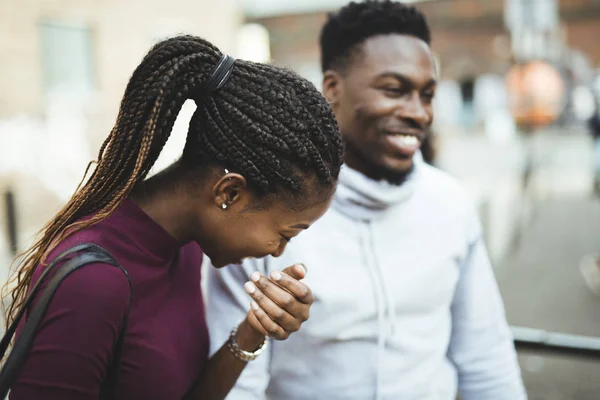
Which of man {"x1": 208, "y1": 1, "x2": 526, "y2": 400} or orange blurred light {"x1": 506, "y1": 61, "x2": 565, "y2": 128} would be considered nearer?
man {"x1": 208, "y1": 1, "x2": 526, "y2": 400}

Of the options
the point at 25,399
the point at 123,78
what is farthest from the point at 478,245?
the point at 123,78

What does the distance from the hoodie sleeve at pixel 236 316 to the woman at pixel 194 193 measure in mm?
254

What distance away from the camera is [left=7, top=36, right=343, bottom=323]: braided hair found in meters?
1.34

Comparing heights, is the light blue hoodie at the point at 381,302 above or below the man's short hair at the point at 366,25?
below

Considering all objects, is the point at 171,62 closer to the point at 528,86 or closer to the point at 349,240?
the point at 349,240

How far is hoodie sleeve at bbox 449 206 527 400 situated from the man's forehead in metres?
0.58

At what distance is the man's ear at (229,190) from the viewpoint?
1.39 meters

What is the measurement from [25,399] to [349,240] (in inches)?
42.4

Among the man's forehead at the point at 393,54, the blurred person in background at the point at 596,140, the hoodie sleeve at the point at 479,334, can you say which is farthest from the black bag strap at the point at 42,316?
the blurred person in background at the point at 596,140

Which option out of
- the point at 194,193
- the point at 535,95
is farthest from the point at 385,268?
the point at 535,95

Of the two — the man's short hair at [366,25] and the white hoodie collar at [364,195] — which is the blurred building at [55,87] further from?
the white hoodie collar at [364,195]

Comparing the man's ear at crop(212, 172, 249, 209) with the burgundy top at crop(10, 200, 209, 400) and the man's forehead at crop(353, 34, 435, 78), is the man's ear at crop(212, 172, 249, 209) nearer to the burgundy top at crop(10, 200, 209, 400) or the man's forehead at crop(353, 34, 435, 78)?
the burgundy top at crop(10, 200, 209, 400)

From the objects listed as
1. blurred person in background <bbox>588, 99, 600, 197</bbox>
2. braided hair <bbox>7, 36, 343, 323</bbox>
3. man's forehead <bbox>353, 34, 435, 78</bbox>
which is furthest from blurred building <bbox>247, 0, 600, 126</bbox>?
braided hair <bbox>7, 36, 343, 323</bbox>

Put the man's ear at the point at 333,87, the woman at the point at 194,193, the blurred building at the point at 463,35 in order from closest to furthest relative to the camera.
Result: the woman at the point at 194,193 < the man's ear at the point at 333,87 < the blurred building at the point at 463,35
